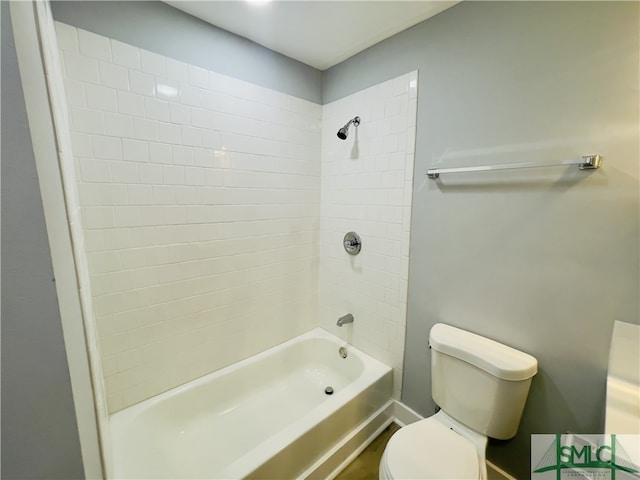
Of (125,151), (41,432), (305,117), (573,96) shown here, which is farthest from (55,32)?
(573,96)

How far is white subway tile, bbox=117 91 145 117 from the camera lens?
51.4 inches

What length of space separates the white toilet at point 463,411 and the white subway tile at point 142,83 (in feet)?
6.31

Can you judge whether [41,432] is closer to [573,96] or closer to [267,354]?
[267,354]

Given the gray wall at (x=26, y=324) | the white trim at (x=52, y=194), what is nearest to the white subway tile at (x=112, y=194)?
the white trim at (x=52, y=194)

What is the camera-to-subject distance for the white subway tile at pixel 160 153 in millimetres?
1409

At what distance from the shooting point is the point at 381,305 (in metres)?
1.85

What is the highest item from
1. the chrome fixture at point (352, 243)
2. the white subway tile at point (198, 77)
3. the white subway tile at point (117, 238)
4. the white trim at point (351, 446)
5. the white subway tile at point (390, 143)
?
the white subway tile at point (198, 77)

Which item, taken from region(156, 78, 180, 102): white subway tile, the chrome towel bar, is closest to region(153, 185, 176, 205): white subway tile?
region(156, 78, 180, 102): white subway tile

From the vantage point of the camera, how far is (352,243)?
1.95 meters

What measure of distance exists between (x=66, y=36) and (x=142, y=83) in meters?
0.29

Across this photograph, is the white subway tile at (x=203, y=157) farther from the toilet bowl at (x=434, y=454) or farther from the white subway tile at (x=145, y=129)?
the toilet bowl at (x=434, y=454)

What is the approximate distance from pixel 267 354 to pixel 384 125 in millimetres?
1772

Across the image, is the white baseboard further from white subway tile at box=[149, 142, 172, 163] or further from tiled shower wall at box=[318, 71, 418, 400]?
white subway tile at box=[149, 142, 172, 163]
